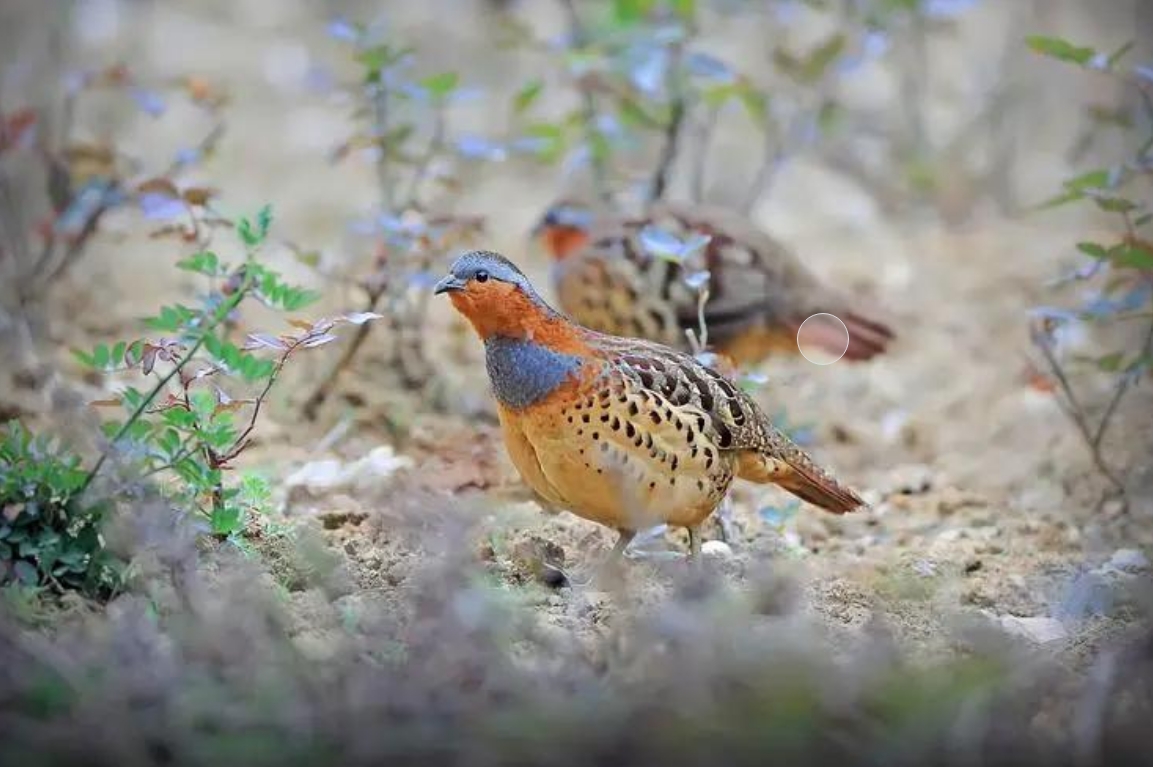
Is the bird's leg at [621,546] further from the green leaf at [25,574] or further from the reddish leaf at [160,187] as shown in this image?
the reddish leaf at [160,187]

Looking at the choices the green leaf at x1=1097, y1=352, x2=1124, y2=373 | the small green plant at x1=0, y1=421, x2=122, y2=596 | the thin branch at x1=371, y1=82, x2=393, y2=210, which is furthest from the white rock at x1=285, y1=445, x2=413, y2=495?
the green leaf at x1=1097, y1=352, x2=1124, y2=373

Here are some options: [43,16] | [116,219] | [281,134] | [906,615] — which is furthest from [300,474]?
[281,134]

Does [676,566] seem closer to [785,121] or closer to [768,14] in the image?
[768,14]

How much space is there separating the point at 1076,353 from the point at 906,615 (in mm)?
2527

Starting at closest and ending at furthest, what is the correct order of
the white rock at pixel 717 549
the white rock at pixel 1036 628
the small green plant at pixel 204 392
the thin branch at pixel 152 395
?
the thin branch at pixel 152 395 → the small green plant at pixel 204 392 → the white rock at pixel 1036 628 → the white rock at pixel 717 549

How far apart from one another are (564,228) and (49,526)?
10.2 feet


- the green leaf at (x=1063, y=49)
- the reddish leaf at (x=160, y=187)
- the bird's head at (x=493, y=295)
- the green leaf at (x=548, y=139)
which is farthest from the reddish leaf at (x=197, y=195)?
the green leaf at (x=1063, y=49)

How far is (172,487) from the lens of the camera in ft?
12.5

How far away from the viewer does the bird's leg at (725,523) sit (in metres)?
4.25

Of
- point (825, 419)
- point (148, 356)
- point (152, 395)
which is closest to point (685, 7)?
point (825, 419)

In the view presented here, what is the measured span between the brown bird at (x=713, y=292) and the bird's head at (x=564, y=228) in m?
0.02

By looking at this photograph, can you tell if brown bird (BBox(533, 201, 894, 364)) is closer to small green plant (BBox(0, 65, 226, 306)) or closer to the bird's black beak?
small green plant (BBox(0, 65, 226, 306))

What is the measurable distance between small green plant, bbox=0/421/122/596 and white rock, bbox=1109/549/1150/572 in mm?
2417

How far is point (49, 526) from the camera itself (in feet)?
10.6
